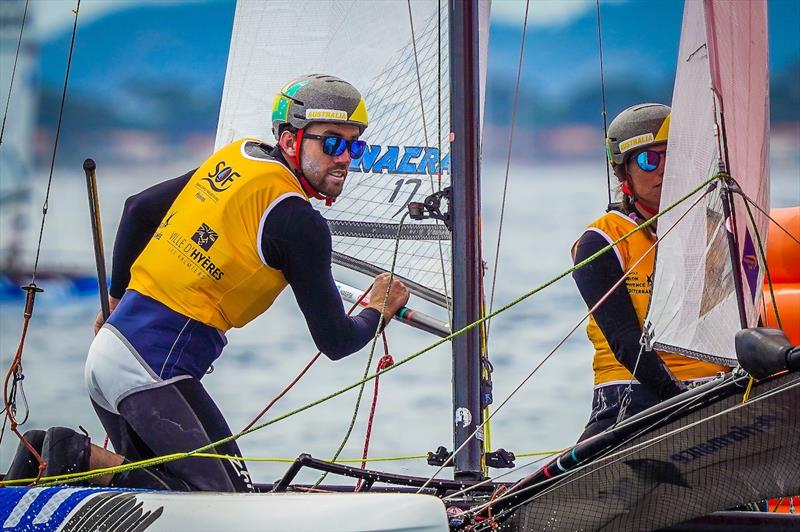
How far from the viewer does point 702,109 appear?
8.19 feet

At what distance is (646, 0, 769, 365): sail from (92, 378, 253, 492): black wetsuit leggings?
0.89m

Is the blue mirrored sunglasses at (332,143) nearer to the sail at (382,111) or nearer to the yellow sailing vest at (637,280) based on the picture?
the yellow sailing vest at (637,280)

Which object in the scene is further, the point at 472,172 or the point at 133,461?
the point at 472,172

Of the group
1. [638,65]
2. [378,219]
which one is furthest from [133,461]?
[638,65]

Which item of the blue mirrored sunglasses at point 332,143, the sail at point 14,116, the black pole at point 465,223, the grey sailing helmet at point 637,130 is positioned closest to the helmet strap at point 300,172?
the blue mirrored sunglasses at point 332,143

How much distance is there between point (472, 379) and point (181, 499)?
88 cm

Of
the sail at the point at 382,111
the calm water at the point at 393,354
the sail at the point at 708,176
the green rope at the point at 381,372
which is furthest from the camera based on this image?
the calm water at the point at 393,354

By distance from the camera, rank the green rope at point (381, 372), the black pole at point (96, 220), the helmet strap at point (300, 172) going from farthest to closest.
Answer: the black pole at point (96, 220)
the helmet strap at point (300, 172)
the green rope at point (381, 372)

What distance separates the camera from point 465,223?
3045 millimetres

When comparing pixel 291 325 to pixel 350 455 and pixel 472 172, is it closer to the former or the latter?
pixel 350 455

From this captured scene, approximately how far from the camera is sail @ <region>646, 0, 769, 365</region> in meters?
2.41

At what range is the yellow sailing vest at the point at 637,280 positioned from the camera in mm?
2939

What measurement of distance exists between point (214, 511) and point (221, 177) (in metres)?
0.73

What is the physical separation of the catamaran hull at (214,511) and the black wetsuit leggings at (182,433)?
4.4 inches
